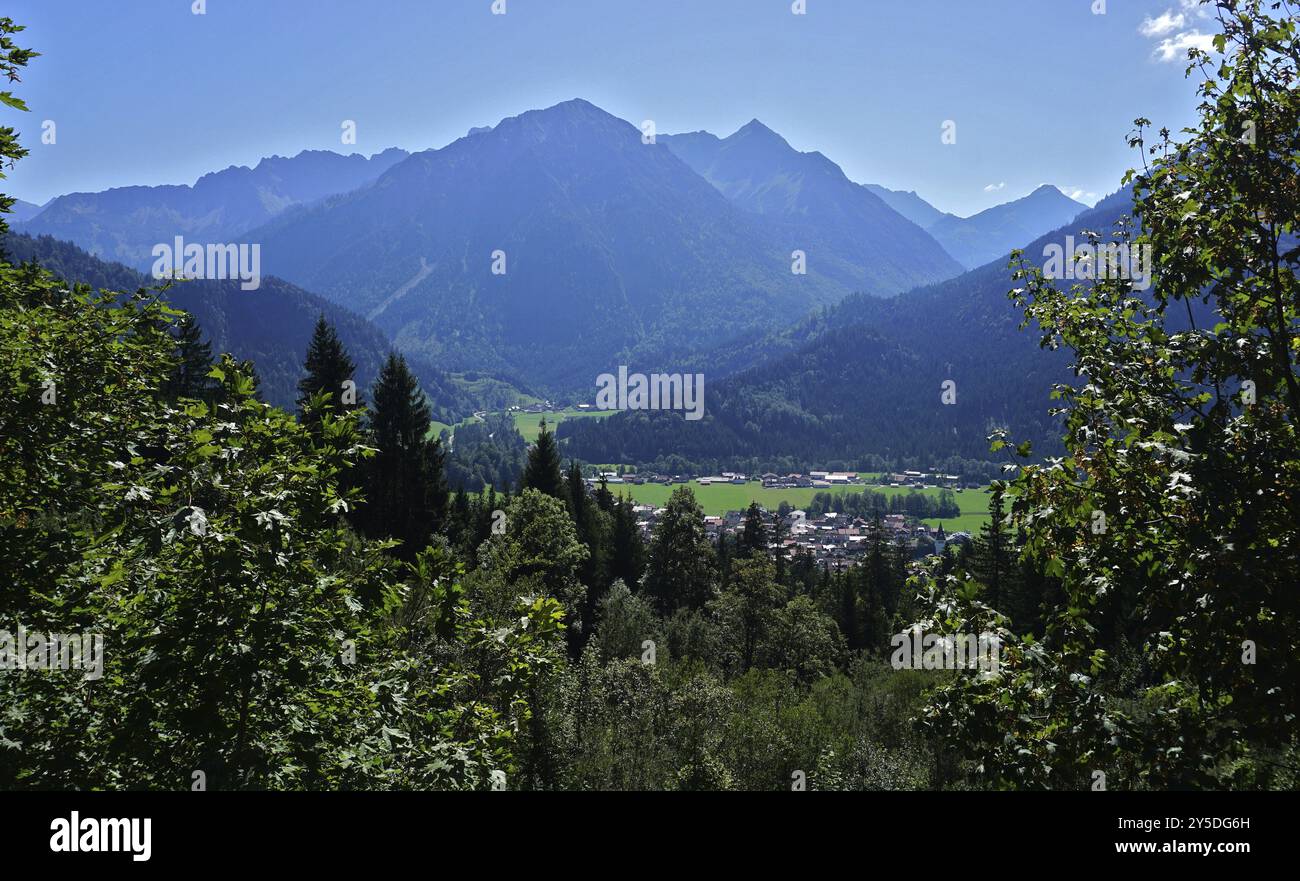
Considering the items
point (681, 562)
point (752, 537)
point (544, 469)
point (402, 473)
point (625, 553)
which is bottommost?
point (752, 537)

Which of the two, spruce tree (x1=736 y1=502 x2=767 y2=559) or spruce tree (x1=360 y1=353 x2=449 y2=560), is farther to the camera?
spruce tree (x1=736 y1=502 x2=767 y2=559)

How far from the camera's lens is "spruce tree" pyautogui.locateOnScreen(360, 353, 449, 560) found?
145 ft

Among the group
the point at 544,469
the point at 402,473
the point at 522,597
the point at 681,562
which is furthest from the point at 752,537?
the point at 522,597

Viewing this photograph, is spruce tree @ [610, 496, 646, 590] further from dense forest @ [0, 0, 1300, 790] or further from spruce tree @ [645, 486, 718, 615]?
dense forest @ [0, 0, 1300, 790]

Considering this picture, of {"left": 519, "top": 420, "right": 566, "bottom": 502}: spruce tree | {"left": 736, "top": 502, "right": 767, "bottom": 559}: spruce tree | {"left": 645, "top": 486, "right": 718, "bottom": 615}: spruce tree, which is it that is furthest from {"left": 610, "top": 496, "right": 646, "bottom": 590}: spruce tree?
{"left": 736, "top": 502, "right": 767, "bottom": 559}: spruce tree

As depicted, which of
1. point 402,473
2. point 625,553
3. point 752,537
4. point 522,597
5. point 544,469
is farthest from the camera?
point 752,537

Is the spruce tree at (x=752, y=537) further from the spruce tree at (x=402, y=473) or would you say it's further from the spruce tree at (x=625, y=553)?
the spruce tree at (x=402, y=473)

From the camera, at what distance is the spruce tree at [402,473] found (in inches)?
1741

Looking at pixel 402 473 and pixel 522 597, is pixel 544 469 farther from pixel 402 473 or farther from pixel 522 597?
pixel 522 597

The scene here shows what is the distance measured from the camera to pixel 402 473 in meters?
45.6

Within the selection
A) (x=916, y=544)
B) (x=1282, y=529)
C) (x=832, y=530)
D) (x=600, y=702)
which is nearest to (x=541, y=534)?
(x=600, y=702)

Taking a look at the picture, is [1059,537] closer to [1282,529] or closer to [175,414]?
[1282,529]

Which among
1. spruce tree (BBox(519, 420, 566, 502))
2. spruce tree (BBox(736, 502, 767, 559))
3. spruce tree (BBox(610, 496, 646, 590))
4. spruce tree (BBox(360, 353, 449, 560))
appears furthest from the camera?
spruce tree (BBox(736, 502, 767, 559))

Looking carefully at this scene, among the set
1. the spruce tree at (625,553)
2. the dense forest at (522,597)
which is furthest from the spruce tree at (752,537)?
the dense forest at (522,597)
